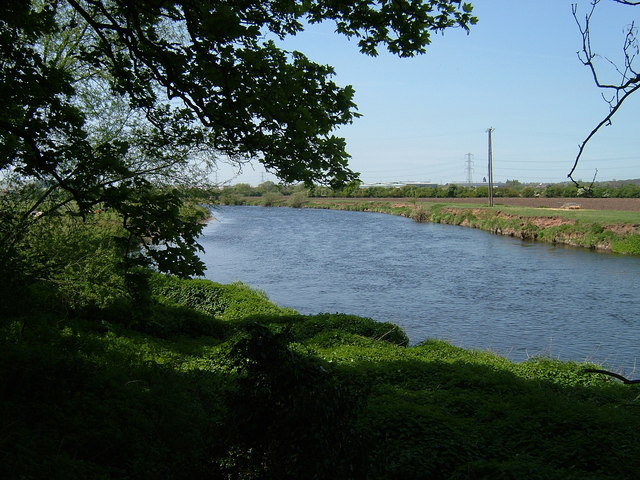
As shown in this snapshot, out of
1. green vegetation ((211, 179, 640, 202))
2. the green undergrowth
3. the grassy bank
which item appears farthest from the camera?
green vegetation ((211, 179, 640, 202))

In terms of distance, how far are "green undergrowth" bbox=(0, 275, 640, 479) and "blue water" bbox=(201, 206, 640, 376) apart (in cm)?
421

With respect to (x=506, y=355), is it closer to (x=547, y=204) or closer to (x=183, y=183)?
(x=183, y=183)

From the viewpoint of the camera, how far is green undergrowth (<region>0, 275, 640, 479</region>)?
3924mm

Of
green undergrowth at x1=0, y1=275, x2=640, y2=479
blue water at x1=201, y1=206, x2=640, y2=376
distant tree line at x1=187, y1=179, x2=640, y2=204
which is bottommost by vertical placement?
blue water at x1=201, y1=206, x2=640, y2=376

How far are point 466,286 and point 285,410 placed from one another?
20000mm

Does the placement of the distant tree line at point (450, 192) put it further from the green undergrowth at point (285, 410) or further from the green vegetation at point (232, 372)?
the green vegetation at point (232, 372)

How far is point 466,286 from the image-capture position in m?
22.7

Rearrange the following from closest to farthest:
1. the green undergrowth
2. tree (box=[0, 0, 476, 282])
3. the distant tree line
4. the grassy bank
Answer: the green undergrowth → tree (box=[0, 0, 476, 282]) → the distant tree line → the grassy bank

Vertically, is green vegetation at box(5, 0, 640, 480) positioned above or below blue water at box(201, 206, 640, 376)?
above

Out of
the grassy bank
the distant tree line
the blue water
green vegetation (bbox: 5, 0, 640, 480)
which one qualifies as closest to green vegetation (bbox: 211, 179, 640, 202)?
the distant tree line

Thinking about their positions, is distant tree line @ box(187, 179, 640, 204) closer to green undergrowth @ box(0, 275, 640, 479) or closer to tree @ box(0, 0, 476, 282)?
green undergrowth @ box(0, 275, 640, 479)

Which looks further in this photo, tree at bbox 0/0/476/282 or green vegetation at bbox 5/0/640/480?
tree at bbox 0/0/476/282

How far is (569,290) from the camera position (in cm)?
2156

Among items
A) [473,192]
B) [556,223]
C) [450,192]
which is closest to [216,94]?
[556,223]
